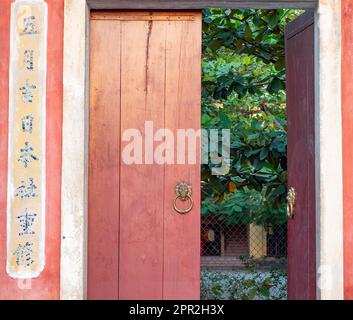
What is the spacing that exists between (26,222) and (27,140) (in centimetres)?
47

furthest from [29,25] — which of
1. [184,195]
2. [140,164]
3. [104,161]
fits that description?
[184,195]

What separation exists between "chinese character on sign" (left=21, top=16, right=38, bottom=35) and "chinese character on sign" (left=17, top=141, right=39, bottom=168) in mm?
657

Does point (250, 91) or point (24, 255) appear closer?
point (24, 255)

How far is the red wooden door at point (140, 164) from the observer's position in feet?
11.8

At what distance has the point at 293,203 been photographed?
4.11 m

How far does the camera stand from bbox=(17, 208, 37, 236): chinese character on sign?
11.0ft

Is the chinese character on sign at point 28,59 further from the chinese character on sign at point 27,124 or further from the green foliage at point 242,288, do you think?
the green foliage at point 242,288

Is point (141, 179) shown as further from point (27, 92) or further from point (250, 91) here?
point (250, 91)

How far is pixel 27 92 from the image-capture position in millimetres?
3414

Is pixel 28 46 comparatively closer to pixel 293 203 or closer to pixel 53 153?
pixel 53 153

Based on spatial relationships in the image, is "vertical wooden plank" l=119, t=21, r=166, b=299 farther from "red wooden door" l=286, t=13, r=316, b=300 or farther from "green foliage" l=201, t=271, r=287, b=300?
"green foliage" l=201, t=271, r=287, b=300

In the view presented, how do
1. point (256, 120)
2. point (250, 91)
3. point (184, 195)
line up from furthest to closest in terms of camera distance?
point (256, 120) < point (250, 91) < point (184, 195)

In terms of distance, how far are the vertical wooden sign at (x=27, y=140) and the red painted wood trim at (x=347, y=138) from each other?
1.72m

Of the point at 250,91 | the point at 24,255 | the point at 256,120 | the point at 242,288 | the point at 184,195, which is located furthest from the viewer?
the point at 242,288
